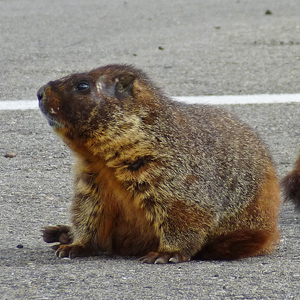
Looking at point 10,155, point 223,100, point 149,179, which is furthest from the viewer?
point 223,100

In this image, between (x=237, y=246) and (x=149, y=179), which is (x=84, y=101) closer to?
(x=149, y=179)

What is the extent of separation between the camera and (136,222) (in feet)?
14.3

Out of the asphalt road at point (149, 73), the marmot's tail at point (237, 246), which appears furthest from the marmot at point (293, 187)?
the marmot's tail at point (237, 246)

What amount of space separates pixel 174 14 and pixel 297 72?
4774mm

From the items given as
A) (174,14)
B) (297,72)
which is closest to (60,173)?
(297,72)

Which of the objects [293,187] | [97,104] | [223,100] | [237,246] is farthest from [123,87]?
[223,100]

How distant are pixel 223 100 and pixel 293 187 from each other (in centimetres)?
293

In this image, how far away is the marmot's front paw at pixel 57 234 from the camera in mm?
4668

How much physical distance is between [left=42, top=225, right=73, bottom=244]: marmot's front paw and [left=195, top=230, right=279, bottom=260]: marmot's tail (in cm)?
95

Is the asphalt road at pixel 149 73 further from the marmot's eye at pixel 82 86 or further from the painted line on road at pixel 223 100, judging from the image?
the marmot's eye at pixel 82 86

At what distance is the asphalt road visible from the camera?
12.4ft

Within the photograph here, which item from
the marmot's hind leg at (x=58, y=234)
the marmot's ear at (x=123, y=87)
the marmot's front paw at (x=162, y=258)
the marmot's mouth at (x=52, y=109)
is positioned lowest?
the marmot's hind leg at (x=58, y=234)

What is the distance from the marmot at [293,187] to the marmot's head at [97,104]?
1509 mm

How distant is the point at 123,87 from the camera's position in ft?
14.8
